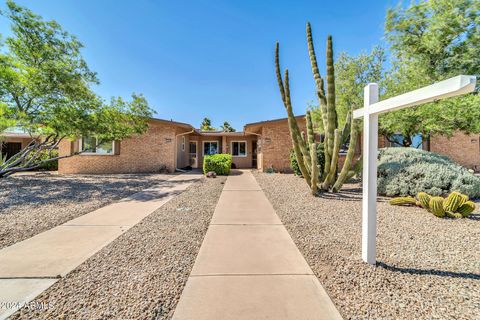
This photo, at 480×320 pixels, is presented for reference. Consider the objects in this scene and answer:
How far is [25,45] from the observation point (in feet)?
30.2

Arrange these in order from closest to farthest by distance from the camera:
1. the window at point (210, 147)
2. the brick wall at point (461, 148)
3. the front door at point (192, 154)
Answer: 1. the brick wall at point (461, 148)
2. the window at point (210, 147)
3. the front door at point (192, 154)

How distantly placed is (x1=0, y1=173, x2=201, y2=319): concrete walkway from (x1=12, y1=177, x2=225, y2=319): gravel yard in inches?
7.6

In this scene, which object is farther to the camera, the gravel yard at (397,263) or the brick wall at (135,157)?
the brick wall at (135,157)

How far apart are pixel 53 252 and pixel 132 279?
1.73 meters

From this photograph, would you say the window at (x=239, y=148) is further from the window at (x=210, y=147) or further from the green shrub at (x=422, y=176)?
the green shrub at (x=422, y=176)

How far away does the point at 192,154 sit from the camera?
19.9 m

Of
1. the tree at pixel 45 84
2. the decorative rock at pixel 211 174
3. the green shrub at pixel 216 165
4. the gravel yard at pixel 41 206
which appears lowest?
the gravel yard at pixel 41 206

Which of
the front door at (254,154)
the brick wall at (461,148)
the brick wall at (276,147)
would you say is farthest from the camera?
the front door at (254,154)

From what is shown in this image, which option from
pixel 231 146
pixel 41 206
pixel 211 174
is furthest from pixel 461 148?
pixel 41 206

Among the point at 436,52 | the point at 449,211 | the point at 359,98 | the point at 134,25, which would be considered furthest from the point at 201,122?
the point at 449,211

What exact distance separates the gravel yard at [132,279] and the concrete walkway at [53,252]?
0.63 ft

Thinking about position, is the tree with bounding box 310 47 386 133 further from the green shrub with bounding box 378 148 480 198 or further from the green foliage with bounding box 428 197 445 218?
the green foliage with bounding box 428 197 445 218

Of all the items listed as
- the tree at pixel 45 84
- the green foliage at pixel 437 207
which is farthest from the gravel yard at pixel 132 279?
the tree at pixel 45 84

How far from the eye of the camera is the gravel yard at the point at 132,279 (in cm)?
196
